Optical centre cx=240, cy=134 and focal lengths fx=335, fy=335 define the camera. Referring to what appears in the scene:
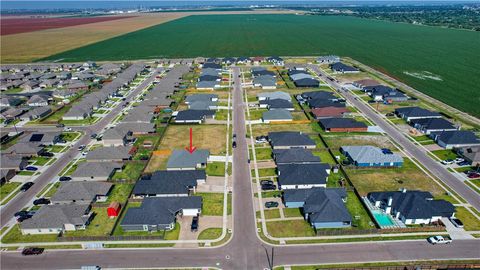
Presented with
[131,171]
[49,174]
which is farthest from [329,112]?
[49,174]

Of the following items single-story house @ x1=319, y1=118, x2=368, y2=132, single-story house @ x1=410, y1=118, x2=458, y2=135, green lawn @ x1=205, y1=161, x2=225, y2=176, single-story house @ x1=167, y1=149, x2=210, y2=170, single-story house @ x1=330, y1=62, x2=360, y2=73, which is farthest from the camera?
single-story house @ x1=330, y1=62, x2=360, y2=73

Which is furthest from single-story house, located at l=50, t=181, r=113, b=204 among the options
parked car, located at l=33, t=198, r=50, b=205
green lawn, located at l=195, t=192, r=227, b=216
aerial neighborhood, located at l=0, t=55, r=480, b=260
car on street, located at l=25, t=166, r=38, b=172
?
green lawn, located at l=195, t=192, r=227, b=216

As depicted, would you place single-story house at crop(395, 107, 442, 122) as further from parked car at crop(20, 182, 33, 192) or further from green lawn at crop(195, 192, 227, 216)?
parked car at crop(20, 182, 33, 192)

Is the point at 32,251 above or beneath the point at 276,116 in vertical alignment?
beneath

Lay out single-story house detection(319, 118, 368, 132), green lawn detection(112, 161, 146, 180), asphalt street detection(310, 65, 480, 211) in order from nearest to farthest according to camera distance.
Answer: asphalt street detection(310, 65, 480, 211)
green lawn detection(112, 161, 146, 180)
single-story house detection(319, 118, 368, 132)

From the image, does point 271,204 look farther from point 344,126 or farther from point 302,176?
point 344,126

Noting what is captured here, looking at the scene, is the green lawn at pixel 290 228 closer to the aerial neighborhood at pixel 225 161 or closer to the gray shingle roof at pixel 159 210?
the aerial neighborhood at pixel 225 161

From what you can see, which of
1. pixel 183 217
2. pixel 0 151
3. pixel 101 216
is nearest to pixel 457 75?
pixel 183 217
